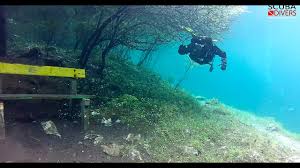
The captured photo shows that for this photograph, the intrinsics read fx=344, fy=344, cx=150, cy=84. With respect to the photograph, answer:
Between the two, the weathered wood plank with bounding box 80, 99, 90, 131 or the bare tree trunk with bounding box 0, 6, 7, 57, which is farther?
the bare tree trunk with bounding box 0, 6, 7, 57

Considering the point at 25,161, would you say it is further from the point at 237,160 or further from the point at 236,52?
the point at 236,52

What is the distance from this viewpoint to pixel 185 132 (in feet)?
44.9

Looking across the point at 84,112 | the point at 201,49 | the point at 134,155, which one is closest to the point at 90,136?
the point at 84,112

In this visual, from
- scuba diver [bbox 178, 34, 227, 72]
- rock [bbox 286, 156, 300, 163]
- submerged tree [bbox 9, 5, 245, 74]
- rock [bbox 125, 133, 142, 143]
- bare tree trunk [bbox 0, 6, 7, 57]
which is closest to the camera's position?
rock [bbox 125, 133, 142, 143]

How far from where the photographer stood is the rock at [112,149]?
10039mm

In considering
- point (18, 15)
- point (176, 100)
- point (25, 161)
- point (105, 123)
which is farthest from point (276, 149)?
point (18, 15)

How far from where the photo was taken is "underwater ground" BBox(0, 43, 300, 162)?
375 inches

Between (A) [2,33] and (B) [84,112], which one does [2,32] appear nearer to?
(A) [2,33]

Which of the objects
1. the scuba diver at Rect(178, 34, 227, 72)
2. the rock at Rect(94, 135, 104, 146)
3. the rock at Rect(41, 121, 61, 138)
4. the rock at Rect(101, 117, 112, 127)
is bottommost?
the rock at Rect(101, 117, 112, 127)

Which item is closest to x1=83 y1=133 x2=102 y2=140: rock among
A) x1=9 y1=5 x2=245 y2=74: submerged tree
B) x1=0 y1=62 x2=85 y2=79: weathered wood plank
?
x1=0 y1=62 x2=85 y2=79: weathered wood plank

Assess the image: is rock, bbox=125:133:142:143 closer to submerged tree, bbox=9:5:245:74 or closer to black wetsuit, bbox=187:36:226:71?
submerged tree, bbox=9:5:245:74

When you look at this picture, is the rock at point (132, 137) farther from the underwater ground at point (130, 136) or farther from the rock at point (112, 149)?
the rock at point (112, 149)
